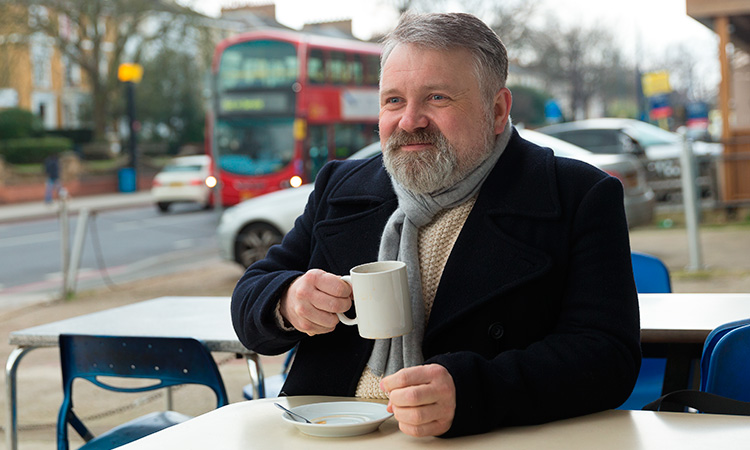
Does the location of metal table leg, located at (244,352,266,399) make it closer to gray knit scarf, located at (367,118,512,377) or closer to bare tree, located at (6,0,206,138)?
gray knit scarf, located at (367,118,512,377)

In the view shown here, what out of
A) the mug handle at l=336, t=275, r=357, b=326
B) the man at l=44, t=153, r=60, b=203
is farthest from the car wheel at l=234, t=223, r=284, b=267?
the man at l=44, t=153, r=60, b=203

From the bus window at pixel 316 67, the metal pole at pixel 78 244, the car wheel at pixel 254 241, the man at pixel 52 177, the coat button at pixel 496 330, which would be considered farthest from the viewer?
the man at pixel 52 177

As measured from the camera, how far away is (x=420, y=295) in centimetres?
222

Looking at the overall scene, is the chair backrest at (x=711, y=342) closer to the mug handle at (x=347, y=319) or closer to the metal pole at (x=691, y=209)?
the mug handle at (x=347, y=319)

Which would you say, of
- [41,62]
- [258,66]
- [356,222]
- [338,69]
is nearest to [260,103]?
[258,66]

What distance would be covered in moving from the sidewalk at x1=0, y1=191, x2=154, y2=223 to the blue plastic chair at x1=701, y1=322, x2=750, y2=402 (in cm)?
2273

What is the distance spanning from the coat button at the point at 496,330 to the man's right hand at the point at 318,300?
367mm

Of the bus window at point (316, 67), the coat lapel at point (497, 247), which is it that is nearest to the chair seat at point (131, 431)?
the coat lapel at point (497, 247)

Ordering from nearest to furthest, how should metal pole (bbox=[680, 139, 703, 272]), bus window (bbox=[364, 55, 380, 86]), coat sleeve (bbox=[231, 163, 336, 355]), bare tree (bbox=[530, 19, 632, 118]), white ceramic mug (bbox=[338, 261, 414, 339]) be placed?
white ceramic mug (bbox=[338, 261, 414, 339]) → coat sleeve (bbox=[231, 163, 336, 355]) → metal pole (bbox=[680, 139, 703, 272]) → bus window (bbox=[364, 55, 380, 86]) → bare tree (bbox=[530, 19, 632, 118])

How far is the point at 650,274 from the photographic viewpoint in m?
3.74

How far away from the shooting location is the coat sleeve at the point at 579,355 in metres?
1.91

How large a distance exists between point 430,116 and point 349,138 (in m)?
18.6

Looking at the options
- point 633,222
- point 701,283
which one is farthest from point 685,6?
point 701,283

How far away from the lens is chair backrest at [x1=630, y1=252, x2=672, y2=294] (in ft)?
12.2
